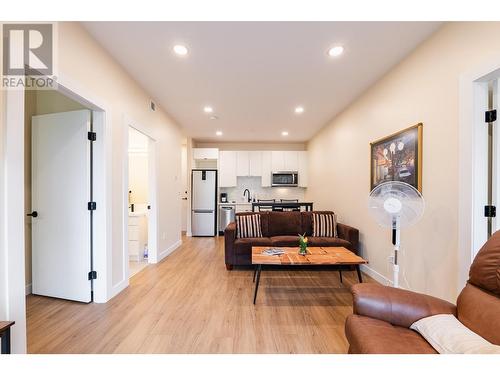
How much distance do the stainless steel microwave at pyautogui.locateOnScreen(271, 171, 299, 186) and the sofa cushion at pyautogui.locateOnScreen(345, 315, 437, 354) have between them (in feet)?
16.9

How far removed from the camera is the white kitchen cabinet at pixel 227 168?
6371mm

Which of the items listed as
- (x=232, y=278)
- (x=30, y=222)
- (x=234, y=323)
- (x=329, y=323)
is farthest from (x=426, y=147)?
(x=30, y=222)

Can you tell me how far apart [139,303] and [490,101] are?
147 inches

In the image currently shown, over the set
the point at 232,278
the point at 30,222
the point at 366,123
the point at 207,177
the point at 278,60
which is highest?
the point at 278,60

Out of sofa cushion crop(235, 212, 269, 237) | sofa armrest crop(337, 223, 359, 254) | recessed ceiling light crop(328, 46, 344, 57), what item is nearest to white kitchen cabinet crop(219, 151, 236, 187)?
sofa cushion crop(235, 212, 269, 237)

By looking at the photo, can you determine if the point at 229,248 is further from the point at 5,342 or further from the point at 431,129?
the point at 431,129

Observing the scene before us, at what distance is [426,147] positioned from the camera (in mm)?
2182

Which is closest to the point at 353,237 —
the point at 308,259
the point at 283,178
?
the point at 308,259

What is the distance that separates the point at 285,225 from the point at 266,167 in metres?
2.71

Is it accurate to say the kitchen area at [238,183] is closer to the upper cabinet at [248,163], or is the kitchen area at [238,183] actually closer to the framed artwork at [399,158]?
the upper cabinet at [248,163]

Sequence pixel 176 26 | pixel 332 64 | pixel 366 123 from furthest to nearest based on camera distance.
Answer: pixel 366 123 → pixel 332 64 → pixel 176 26

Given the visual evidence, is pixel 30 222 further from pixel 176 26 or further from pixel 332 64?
pixel 332 64

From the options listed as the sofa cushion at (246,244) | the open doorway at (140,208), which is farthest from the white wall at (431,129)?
the open doorway at (140,208)

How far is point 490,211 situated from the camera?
1682 mm
